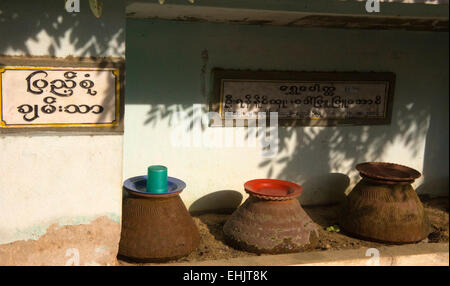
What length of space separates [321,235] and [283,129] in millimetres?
1520

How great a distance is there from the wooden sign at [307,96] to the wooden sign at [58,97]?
1.94 metres

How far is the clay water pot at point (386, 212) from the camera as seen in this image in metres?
6.22

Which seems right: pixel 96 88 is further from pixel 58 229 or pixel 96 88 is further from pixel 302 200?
pixel 302 200

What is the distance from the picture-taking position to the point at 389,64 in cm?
743

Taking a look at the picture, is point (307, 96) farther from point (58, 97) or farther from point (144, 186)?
point (58, 97)

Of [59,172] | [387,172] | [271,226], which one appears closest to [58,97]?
[59,172]

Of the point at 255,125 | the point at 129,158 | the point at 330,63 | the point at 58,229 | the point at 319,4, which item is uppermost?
the point at 319,4

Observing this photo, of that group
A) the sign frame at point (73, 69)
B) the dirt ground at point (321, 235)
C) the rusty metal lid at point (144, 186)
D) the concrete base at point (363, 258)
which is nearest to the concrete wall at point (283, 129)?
the dirt ground at point (321, 235)

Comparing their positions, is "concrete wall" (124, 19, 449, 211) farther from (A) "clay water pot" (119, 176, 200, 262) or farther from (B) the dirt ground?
(A) "clay water pot" (119, 176, 200, 262)

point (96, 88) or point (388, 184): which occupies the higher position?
point (96, 88)

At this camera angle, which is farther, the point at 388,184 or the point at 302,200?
the point at 302,200

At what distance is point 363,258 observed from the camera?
579cm

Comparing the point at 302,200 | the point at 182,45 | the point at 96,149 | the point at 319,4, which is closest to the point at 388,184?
the point at 302,200

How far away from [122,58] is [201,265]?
227 cm
